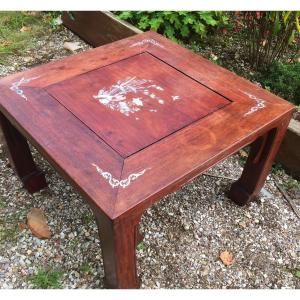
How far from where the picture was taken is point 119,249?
1.27m

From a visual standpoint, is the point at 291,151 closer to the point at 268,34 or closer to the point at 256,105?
the point at 256,105

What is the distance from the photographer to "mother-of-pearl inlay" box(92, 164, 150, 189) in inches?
49.0

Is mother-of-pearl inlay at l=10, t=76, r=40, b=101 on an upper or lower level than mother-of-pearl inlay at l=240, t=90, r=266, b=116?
lower

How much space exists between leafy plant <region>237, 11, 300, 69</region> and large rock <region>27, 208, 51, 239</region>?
6.08ft

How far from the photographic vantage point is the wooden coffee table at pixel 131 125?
1256 mm

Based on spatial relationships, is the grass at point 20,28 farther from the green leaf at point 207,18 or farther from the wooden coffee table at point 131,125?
the wooden coffee table at point 131,125

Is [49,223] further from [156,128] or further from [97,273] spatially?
[156,128]

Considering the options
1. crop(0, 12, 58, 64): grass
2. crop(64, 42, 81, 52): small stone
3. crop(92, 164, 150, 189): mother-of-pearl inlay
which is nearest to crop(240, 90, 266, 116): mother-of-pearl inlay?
crop(92, 164, 150, 189): mother-of-pearl inlay

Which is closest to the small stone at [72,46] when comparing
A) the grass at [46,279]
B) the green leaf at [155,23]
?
the green leaf at [155,23]

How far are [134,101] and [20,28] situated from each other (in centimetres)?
249

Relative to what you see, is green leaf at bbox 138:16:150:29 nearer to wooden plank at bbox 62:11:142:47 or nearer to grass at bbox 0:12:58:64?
wooden plank at bbox 62:11:142:47

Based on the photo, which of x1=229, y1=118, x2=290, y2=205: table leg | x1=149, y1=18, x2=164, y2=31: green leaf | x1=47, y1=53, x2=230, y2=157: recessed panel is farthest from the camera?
x1=149, y1=18, x2=164, y2=31: green leaf

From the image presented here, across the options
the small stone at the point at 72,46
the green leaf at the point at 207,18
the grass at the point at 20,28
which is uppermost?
the green leaf at the point at 207,18

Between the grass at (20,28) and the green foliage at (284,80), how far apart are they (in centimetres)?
204
